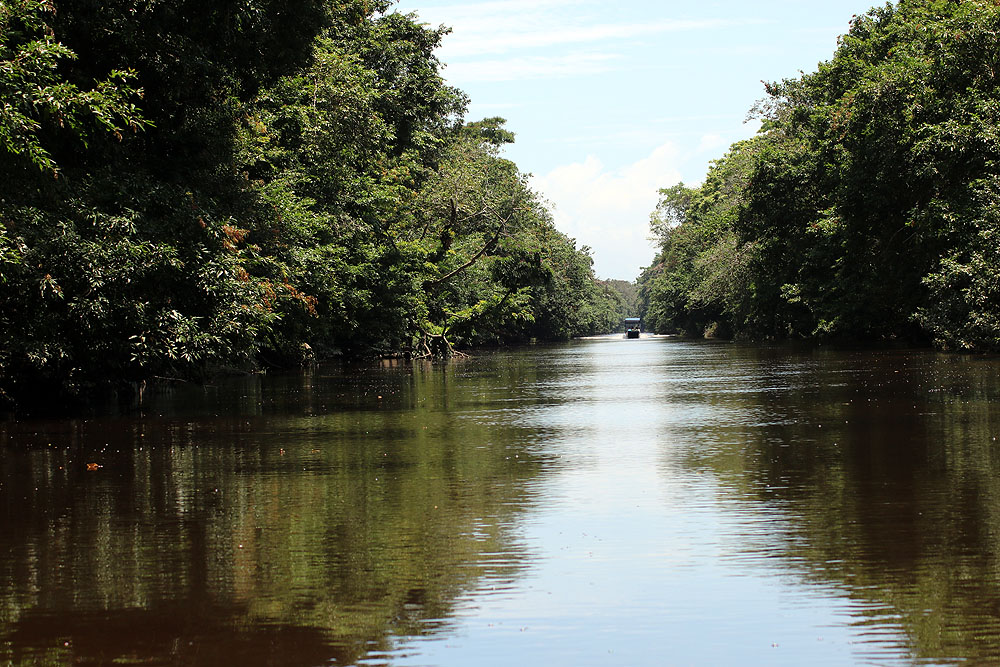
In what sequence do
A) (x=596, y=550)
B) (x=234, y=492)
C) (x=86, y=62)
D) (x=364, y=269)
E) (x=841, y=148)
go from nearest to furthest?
(x=596, y=550) < (x=234, y=492) < (x=86, y=62) < (x=364, y=269) < (x=841, y=148)

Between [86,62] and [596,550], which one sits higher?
[86,62]

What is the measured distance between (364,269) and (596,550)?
35.3 meters

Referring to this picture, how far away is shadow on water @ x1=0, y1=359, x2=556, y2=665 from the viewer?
19.2 ft

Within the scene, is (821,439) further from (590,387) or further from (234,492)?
(590,387)

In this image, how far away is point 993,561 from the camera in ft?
23.0

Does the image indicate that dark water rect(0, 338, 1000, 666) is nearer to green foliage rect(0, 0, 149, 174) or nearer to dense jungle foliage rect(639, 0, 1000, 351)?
green foliage rect(0, 0, 149, 174)

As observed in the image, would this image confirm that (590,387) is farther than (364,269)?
No

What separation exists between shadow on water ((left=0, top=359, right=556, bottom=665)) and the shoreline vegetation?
3429mm

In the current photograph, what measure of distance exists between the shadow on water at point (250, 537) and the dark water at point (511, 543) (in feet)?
0.10

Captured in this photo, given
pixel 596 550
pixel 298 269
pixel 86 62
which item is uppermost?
pixel 86 62

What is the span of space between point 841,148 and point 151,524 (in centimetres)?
4453

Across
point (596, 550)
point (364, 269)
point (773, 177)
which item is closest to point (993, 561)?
point (596, 550)

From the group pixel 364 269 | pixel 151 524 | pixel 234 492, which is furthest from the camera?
pixel 364 269

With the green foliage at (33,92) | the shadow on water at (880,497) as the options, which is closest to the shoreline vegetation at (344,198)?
the green foliage at (33,92)
